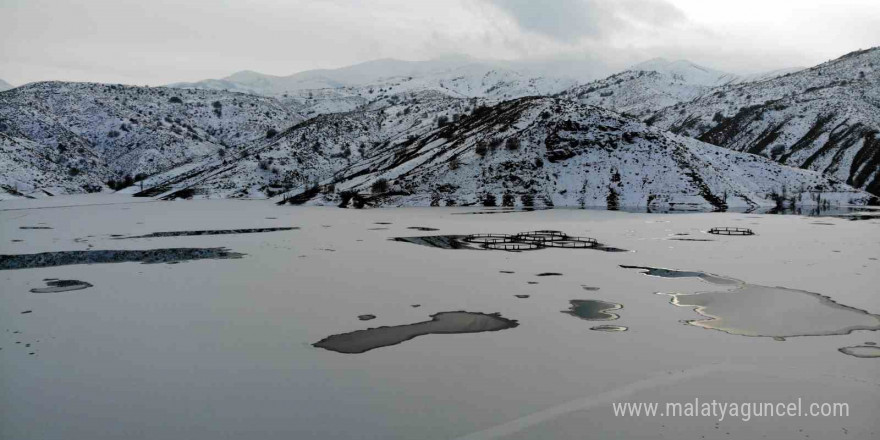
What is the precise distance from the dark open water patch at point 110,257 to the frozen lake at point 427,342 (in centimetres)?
32

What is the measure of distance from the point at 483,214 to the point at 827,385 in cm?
6495

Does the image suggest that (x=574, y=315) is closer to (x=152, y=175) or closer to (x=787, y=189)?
(x=787, y=189)

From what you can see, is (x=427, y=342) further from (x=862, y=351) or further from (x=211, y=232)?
(x=211, y=232)

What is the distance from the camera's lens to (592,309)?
25031 mm

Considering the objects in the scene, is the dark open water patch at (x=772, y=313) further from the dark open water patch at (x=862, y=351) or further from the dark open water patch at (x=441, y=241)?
the dark open water patch at (x=441, y=241)

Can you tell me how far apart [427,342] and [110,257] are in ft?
101

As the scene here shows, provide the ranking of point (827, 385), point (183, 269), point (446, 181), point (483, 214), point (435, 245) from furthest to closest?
point (446, 181) < point (483, 214) < point (435, 245) < point (183, 269) < point (827, 385)

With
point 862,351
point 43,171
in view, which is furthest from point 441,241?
point 43,171

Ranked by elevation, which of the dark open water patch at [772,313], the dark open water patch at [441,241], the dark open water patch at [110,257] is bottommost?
the dark open water patch at [110,257]

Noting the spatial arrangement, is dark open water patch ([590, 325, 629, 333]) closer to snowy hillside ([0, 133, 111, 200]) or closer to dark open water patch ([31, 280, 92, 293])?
dark open water patch ([31, 280, 92, 293])

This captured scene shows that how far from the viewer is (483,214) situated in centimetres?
8069

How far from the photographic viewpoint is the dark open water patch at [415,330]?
20156 millimetres

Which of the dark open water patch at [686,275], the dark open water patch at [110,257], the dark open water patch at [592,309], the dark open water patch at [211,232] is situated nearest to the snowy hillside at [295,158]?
the dark open water patch at [211,232]

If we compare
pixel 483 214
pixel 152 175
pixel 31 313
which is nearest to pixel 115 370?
pixel 31 313
